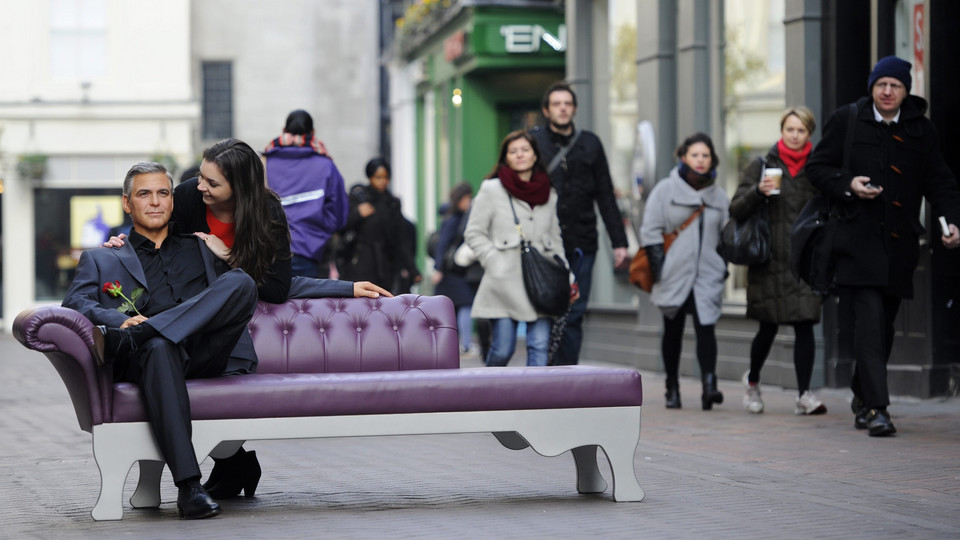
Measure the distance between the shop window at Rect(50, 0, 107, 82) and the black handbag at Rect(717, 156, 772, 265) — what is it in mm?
23217

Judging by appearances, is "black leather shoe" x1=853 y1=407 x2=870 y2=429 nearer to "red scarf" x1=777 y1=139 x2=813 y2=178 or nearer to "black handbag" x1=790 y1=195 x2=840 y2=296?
"black handbag" x1=790 y1=195 x2=840 y2=296

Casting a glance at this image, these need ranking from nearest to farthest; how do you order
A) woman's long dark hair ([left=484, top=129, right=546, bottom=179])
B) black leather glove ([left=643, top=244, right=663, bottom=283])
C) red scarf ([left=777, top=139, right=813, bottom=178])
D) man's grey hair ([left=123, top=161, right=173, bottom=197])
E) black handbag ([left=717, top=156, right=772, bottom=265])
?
1. man's grey hair ([left=123, top=161, right=173, bottom=197])
2. woman's long dark hair ([left=484, top=129, right=546, bottom=179])
3. black handbag ([left=717, top=156, right=772, bottom=265])
4. red scarf ([left=777, top=139, right=813, bottom=178])
5. black leather glove ([left=643, top=244, right=663, bottom=283])

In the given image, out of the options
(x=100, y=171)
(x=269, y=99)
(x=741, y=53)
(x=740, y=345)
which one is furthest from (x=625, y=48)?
(x=269, y=99)

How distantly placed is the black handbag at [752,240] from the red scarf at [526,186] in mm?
1538

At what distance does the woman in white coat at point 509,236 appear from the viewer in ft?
30.8

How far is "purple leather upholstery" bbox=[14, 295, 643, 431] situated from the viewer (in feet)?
19.9

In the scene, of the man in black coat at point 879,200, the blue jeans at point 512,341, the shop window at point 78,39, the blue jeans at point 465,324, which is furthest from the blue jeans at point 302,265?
the shop window at point 78,39

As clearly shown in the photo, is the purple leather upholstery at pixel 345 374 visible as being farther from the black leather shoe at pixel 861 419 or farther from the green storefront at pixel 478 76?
the green storefront at pixel 478 76

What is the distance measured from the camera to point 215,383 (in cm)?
623

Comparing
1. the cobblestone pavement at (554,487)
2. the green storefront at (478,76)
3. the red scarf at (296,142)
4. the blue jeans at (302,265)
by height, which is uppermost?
the green storefront at (478,76)

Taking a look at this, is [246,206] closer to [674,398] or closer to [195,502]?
[195,502]

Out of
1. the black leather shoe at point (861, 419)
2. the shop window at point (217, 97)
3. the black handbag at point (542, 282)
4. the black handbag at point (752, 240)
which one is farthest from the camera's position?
the shop window at point (217, 97)

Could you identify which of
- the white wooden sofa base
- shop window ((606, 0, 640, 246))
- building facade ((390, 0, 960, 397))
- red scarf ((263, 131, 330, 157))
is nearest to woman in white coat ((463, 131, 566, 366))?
A: red scarf ((263, 131, 330, 157))

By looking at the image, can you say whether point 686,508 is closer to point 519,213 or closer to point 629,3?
point 519,213
